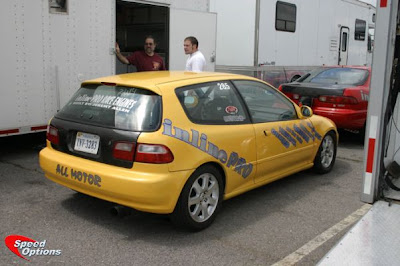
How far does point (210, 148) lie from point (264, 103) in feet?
4.30

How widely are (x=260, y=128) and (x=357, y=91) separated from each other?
3690 mm

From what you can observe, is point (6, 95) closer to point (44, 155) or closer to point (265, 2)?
point (44, 155)

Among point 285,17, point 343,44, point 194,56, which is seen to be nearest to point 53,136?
point 194,56

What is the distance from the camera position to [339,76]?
8688mm

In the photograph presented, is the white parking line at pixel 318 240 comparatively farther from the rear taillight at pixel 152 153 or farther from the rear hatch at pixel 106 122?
the rear hatch at pixel 106 122

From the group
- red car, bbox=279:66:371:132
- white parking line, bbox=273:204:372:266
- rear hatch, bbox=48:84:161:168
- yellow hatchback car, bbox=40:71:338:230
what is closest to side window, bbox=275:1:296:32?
red car, bbox=279:66:371:132

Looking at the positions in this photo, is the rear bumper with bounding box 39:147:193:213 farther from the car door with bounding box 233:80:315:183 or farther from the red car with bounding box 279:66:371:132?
the red car with bounding box 279:66:371:132

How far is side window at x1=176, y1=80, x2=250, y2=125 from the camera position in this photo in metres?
4.21

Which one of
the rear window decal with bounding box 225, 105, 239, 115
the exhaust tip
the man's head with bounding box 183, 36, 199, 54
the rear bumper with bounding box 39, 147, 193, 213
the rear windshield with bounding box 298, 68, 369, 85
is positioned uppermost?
the man's head with bounding box 183, 36, 199, 54

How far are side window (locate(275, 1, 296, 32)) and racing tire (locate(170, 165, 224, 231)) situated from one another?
797 centimetres

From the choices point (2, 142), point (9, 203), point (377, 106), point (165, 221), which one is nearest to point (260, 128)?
point (165, 221)

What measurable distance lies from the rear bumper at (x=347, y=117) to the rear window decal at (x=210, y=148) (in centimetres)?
367

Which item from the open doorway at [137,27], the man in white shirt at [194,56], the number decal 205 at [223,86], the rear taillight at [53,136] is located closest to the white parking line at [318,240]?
the number decal 205 at [223,86]

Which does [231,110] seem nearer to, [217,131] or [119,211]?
[217,131]
